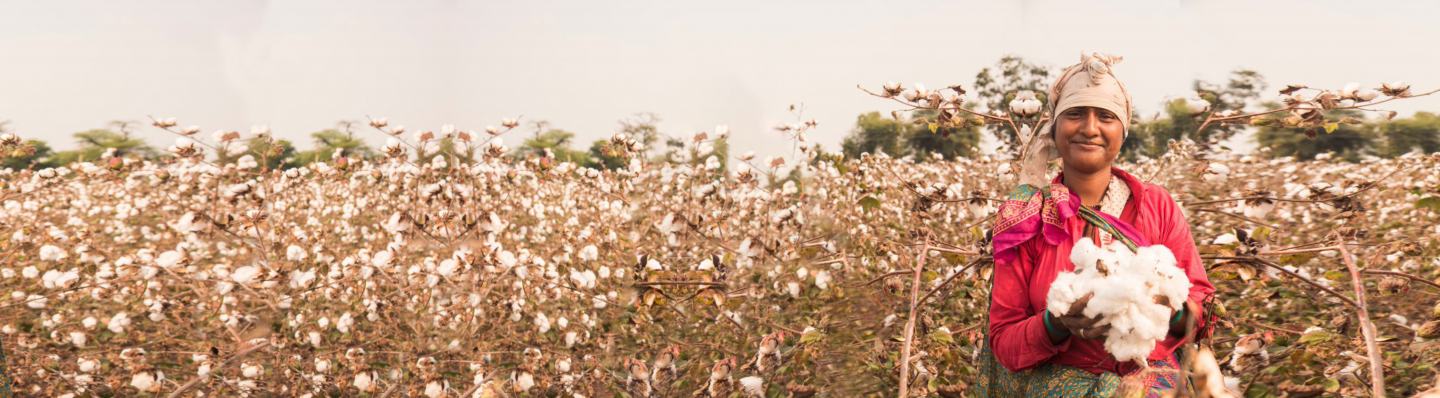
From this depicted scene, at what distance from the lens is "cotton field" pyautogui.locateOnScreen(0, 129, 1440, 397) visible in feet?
10.4

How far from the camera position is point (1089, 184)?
1.88 meters

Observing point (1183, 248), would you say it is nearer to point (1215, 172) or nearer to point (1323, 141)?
point (1215, 172)

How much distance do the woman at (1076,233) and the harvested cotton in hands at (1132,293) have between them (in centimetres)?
37

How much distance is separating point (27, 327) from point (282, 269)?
143 inches

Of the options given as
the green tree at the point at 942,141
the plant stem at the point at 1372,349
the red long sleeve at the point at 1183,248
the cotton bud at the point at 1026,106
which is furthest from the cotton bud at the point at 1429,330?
the green tree at the point at 942,141

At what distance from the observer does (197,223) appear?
11.3 feet

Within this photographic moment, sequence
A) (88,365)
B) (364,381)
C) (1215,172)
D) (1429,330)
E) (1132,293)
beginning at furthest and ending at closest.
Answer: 1. (88,365)
2. (364,381)
3. (1215,172)
4. (1429,330)
5. (1132,293)

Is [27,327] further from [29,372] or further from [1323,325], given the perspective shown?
[1323,325]

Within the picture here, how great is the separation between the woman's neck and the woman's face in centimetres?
2

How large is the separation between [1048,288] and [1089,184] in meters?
0.31

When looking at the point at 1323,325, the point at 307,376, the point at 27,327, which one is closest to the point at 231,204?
the point at 307,376

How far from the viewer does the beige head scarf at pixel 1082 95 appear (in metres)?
1.80

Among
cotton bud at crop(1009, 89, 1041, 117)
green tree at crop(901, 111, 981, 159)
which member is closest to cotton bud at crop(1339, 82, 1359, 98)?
cotton bud at crop(1009, 89, 1041, 117)

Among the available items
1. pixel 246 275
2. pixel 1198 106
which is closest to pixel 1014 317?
pixel 1198 106
